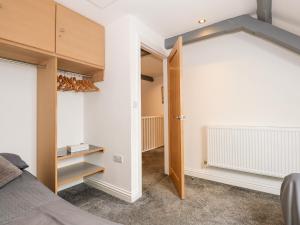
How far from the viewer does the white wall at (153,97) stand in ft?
A: 18.8

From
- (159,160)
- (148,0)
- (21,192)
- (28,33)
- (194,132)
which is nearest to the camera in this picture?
(21,192)

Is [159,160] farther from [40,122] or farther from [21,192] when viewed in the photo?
[21,192]

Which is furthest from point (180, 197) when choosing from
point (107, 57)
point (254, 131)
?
point (107, 57)

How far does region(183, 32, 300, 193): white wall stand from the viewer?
7.02 feet

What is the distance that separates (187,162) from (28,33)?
108 inches

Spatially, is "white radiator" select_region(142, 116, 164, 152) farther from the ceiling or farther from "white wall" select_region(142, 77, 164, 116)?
the ceiling

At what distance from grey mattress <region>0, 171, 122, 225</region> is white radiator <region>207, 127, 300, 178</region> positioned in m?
2.06

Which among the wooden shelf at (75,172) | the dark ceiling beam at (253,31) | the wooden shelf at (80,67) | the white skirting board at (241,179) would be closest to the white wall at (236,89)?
the white skirting board at (241,179)

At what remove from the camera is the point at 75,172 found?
2160mm

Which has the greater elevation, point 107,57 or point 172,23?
point 172,23

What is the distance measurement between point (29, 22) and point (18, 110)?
3.08 feet

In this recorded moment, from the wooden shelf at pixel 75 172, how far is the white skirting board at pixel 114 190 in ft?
0.70

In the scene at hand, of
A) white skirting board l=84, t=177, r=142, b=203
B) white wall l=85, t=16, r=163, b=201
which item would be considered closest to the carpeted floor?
white skirting board l=84, t=177, r=142, b=203

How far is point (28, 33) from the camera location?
5.13 ft
